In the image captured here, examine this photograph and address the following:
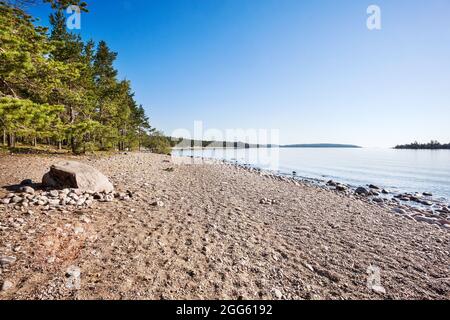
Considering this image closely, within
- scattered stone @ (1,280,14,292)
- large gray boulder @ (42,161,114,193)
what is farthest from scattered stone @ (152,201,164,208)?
scattered stone @ (1,280,14,292)

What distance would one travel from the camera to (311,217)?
403 inches

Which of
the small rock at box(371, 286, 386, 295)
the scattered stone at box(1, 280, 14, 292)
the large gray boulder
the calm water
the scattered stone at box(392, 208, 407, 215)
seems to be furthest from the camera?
the calm water

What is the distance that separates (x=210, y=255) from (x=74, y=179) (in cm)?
793

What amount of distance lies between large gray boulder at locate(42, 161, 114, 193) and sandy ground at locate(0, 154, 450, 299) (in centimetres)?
179

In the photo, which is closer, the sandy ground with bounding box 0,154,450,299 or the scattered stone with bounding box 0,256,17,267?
the sandy ground with bounding box 0,154,450,299

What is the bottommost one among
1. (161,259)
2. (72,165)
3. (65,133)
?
(161,259)

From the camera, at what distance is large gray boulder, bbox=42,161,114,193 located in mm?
10133

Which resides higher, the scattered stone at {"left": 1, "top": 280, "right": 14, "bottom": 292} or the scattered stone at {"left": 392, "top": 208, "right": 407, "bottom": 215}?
the scattered stone at {"left": 1, "top": 280, "right": 14, "bottom": 292}

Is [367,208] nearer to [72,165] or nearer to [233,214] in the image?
[233,214]

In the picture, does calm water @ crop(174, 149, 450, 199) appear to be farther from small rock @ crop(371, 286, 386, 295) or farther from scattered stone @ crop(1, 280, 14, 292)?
scattered stone @ crop(1, 280, 14, 292)

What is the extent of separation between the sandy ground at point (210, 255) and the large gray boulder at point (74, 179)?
1793mm

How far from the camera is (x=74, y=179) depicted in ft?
33.1
